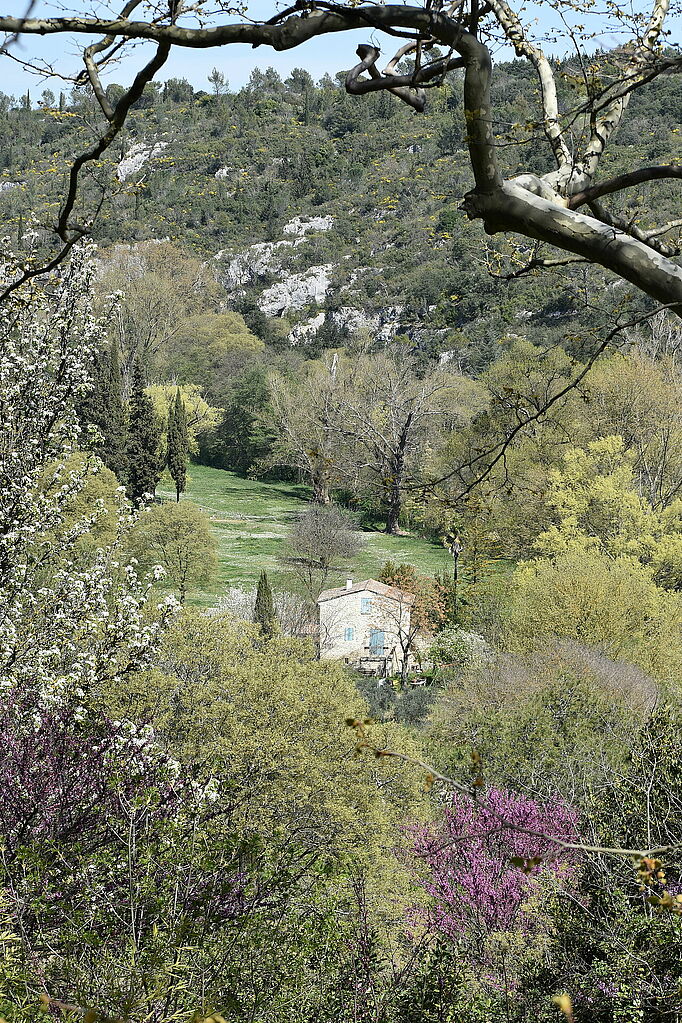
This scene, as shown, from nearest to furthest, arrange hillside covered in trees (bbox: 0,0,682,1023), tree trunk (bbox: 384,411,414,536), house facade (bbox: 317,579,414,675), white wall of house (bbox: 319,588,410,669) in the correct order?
hillside covered in trees (bbox: 0,0,682,1023) → house facade (bbox: 317,579,414,675) → white wall of house (bbox: 319,588,410,669) → tree trunk (bbox: 384,411,414,536)

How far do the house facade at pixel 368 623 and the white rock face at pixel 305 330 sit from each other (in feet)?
155

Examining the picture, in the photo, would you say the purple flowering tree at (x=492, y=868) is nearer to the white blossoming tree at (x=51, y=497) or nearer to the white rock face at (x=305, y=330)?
the white blossoming tree at (x=51, y=497)

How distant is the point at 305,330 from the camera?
76.7m

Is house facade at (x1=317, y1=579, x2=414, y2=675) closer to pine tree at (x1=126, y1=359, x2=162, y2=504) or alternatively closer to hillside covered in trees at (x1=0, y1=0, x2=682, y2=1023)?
hillside covered in trees at (x1=0, y1=0, x2=682, y2=1023)

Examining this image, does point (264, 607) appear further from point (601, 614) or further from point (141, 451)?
point (141, 451)

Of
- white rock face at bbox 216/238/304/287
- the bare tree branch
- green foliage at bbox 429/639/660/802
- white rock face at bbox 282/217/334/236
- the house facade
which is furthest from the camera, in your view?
white rock face at bbox 282/217/334/236

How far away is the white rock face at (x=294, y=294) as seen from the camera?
83812mm

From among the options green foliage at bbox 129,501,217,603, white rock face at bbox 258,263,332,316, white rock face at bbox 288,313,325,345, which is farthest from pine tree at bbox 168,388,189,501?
white rock face at bbox 258,263,332,316

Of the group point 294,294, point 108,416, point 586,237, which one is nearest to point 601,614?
point 586,237

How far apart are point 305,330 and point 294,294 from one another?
893 cm

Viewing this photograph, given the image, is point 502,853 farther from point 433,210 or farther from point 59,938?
point 433,210

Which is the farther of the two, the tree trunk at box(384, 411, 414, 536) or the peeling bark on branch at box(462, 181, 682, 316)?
the tree trunk at box(384, 411, 414, 536)

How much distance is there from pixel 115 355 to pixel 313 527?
39.3 ft

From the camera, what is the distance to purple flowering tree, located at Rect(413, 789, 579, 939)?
9.23 m
